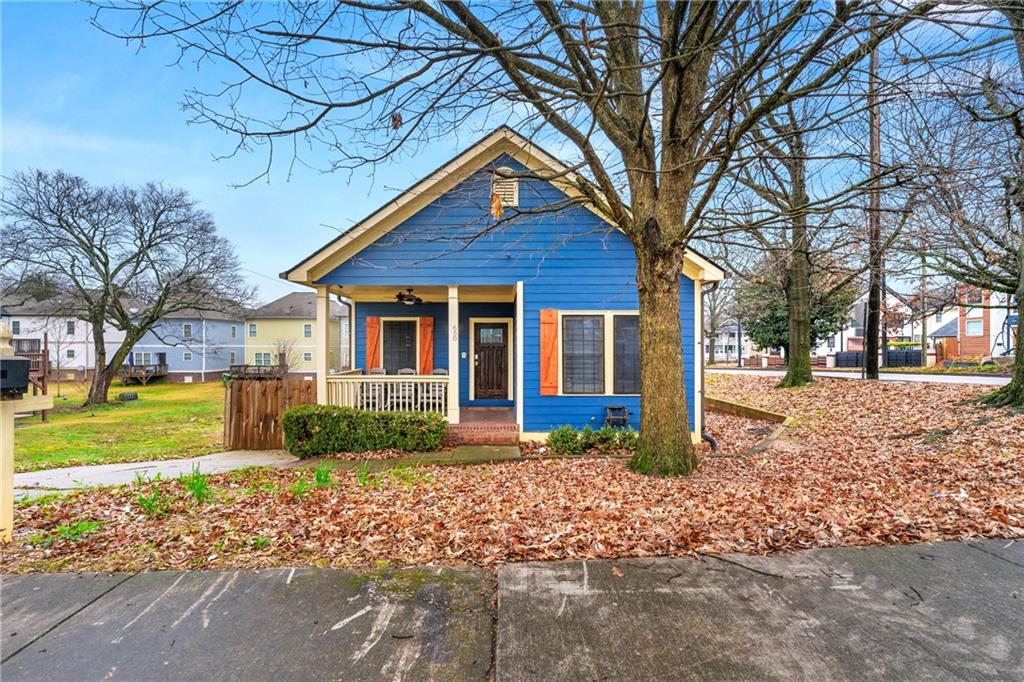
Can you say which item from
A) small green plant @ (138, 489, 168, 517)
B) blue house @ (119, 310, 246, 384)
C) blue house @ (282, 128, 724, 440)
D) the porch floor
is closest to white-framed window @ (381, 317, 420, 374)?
the porch floor

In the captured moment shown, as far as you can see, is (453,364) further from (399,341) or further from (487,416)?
(399,341)

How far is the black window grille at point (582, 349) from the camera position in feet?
29.4

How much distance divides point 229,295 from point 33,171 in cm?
865

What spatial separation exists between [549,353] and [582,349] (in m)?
0.66

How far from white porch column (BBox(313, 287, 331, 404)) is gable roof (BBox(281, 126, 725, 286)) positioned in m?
0.43

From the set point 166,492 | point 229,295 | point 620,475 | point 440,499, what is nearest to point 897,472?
point 620,475

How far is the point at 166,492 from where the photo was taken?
4.68m

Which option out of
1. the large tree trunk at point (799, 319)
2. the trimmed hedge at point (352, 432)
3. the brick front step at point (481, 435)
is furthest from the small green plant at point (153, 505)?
the large tree trunk at point (799, 319)

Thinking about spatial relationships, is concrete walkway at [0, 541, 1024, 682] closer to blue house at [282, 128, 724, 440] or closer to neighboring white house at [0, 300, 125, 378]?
blue house at [282, 128, 724, 440]

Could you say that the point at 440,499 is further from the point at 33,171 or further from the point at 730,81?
the point at 33,171

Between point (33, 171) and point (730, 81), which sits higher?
point (33, 171)

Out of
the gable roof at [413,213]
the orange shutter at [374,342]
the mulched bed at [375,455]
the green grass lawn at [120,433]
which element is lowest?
the green grass lawn at [120,433]

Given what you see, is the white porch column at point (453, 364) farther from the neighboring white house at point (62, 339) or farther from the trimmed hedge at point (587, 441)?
the neighboring white house at point (62, 339)

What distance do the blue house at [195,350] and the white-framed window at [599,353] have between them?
34.1 meters
